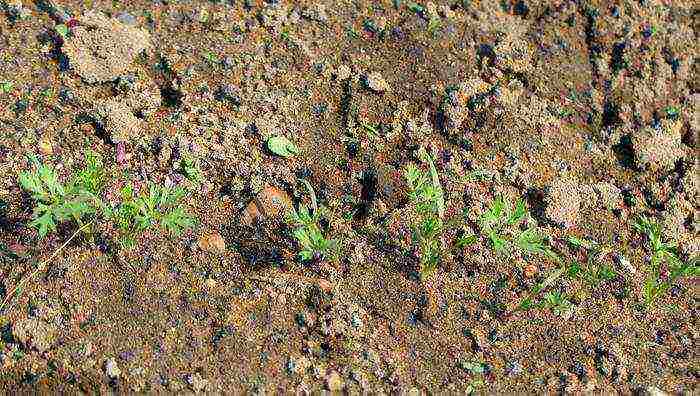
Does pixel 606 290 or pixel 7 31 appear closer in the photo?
pixel 606 290

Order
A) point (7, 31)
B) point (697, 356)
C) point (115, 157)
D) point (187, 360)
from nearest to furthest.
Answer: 1. point (187, 360)
2. point (697, 356)
3. point (115, 157)
4. point (7, 31)

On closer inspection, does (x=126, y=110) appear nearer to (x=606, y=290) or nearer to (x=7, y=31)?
(x=7, y=31)

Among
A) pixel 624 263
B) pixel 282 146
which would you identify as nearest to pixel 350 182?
pixel 282 146

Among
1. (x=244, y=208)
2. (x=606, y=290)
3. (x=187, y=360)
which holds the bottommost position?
(x=187, y=360)

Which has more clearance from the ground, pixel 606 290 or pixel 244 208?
pixel 606 290

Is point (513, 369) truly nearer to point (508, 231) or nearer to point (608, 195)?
point (508, 231)


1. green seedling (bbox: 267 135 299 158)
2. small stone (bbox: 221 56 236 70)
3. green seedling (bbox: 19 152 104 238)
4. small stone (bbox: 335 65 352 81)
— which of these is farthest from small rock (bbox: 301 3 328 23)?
green seedling (bbox: 19 152 104 238)

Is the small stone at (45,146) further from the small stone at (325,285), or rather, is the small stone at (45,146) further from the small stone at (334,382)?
the small stone at (334,382)

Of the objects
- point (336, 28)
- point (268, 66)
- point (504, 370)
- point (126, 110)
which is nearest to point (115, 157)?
point (126, 110)
